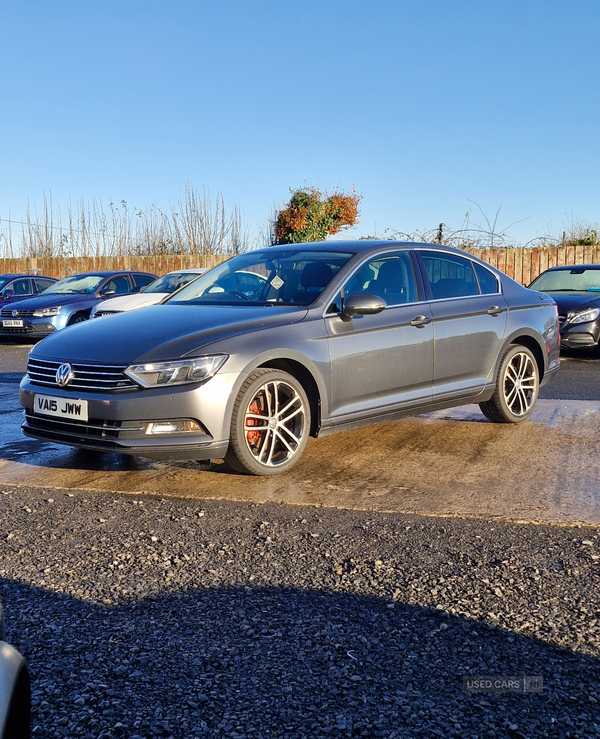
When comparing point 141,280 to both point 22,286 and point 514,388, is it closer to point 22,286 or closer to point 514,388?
point 22,286

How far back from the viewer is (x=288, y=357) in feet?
18.2

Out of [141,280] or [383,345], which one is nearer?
[383,345]

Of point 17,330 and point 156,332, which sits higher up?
point 156,332

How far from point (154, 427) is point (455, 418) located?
3538 mm

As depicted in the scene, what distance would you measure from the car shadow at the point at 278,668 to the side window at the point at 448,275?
12.7ft

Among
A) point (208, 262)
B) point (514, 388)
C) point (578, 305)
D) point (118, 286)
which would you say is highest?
point (208, 262)

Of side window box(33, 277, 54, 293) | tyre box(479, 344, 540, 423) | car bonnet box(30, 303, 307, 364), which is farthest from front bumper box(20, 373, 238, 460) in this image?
Answer: side window box(33, 277, 54, 293)

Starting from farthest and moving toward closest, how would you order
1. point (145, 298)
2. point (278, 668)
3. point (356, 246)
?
point (145, 298), point (356, 246), point (278, 668)

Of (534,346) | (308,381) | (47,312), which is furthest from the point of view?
(47,312)

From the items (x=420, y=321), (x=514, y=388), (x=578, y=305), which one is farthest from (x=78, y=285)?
(x=420, y=321)

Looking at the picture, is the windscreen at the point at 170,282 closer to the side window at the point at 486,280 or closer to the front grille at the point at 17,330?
the front grille at the point at 17,330

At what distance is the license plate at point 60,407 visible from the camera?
5.25m

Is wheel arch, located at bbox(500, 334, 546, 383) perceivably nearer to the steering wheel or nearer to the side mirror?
the side mirror

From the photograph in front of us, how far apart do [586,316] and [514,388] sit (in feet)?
20.4
